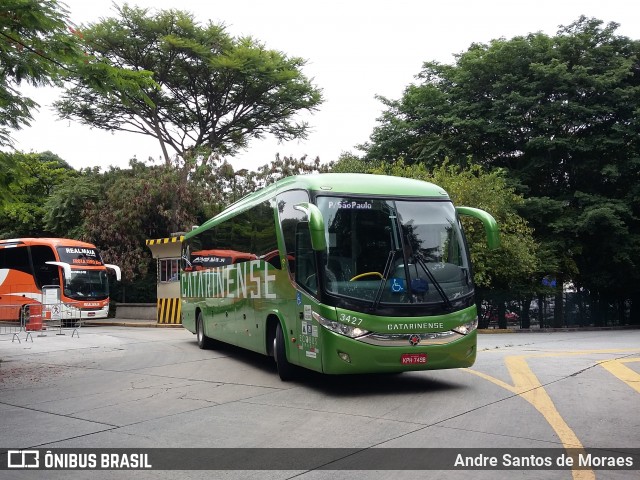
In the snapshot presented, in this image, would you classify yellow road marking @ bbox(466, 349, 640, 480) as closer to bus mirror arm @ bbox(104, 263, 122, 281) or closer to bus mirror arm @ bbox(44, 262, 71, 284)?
bus mirror arm @ bbox(44, 262, 71, 284)

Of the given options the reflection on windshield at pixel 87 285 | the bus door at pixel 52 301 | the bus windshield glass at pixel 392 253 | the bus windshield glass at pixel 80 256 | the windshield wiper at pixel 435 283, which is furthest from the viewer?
the reflection on windshield at pixel 87 285

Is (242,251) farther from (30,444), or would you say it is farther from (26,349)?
(26,349)

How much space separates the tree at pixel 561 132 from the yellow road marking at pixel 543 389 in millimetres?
16961

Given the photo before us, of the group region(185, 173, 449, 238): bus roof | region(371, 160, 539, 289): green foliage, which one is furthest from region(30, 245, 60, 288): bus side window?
region(185, 173, 449, 238): bus roof

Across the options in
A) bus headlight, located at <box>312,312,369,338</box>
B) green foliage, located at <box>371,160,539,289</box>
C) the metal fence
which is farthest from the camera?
green foliage, located at <box>371,160,539,289</box>

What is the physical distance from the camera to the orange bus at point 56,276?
30109 mm

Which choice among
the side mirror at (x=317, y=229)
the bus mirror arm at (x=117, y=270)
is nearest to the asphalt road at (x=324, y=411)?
the side mirror at (x=317, y=229)

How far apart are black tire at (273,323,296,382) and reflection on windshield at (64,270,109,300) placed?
2215cm

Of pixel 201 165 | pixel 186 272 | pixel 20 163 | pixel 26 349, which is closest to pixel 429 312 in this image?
pixel 20 163

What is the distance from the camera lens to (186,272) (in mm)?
18578

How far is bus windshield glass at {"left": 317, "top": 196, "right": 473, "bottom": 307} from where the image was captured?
9.21 m

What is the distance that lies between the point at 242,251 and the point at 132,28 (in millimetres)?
23187

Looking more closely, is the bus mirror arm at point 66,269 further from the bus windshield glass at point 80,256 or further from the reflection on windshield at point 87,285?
the bus windshield glass at point 80,256

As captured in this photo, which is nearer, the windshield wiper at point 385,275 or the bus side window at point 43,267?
the windshield wiper at point 385,275
